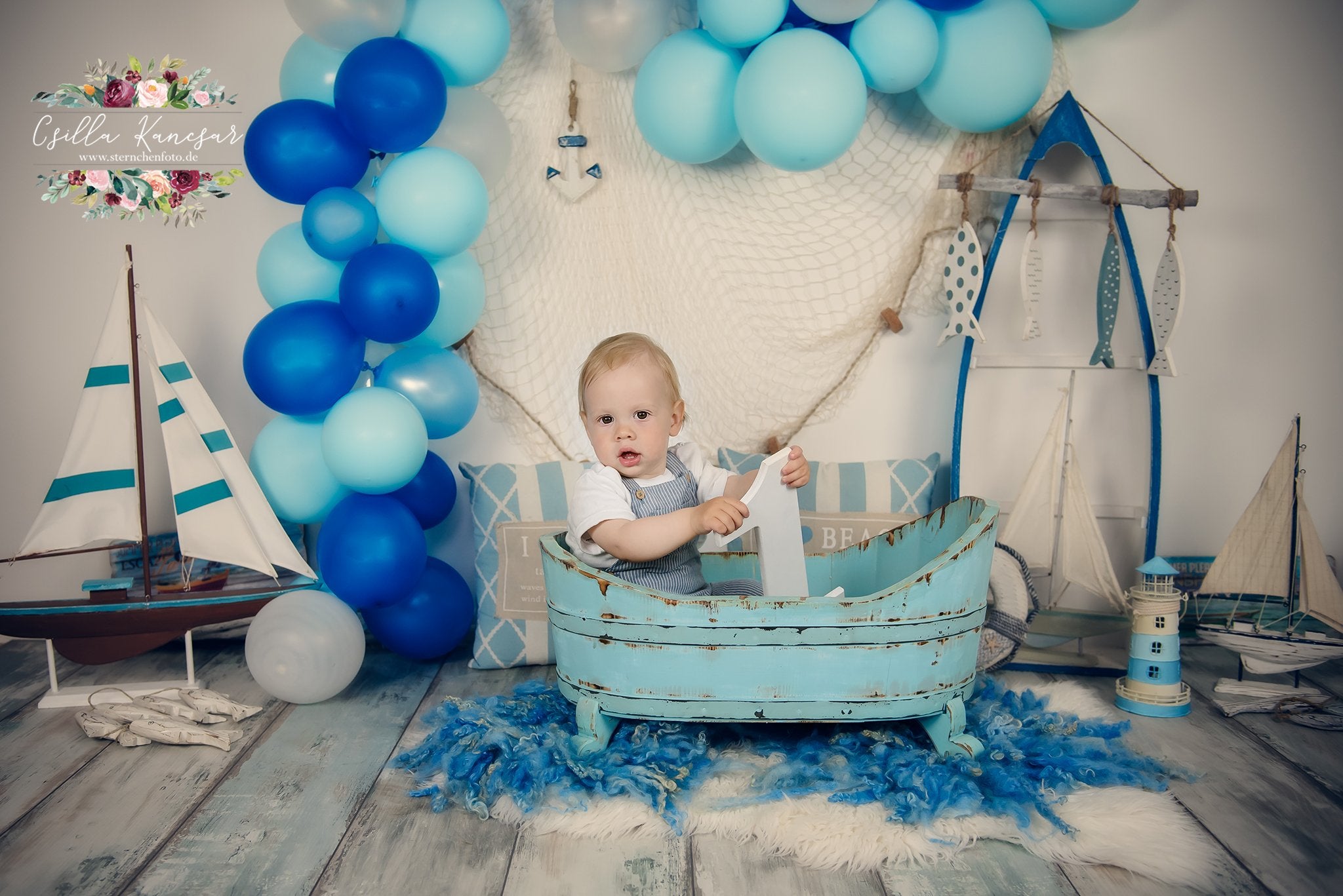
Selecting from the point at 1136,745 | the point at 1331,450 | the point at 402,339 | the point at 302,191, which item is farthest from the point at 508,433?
the point at 1331,450

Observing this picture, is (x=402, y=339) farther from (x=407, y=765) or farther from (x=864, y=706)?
(x=864, y=706)

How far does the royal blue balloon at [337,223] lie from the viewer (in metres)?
1.85

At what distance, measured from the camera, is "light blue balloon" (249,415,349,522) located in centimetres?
196

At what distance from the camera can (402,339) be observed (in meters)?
1.88

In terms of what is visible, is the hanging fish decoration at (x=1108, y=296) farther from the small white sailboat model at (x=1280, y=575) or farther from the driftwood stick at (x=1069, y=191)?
the small white sailboat model at (x=1280, y=575)

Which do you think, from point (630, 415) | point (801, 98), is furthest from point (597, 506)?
point (801, 98)

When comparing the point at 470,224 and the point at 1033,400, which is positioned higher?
the point at 470,224

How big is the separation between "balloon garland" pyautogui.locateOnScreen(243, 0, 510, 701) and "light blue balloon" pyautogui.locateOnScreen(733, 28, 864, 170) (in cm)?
55

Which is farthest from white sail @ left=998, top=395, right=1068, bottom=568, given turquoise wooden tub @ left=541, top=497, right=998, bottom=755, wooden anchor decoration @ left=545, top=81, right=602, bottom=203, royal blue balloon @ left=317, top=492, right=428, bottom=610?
royal blue balloon @ left=317, top=492, right=428, bottom=610

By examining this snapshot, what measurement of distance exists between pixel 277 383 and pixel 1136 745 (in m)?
1.76

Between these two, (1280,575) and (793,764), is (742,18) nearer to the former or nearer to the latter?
(793,764)

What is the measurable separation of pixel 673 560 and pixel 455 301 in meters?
0.77

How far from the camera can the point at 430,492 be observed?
2.10 m

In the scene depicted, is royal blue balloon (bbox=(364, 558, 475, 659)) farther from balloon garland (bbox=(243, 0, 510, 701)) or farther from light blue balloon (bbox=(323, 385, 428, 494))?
light blue balloon (bbox=(323, 385, 428, 494))
